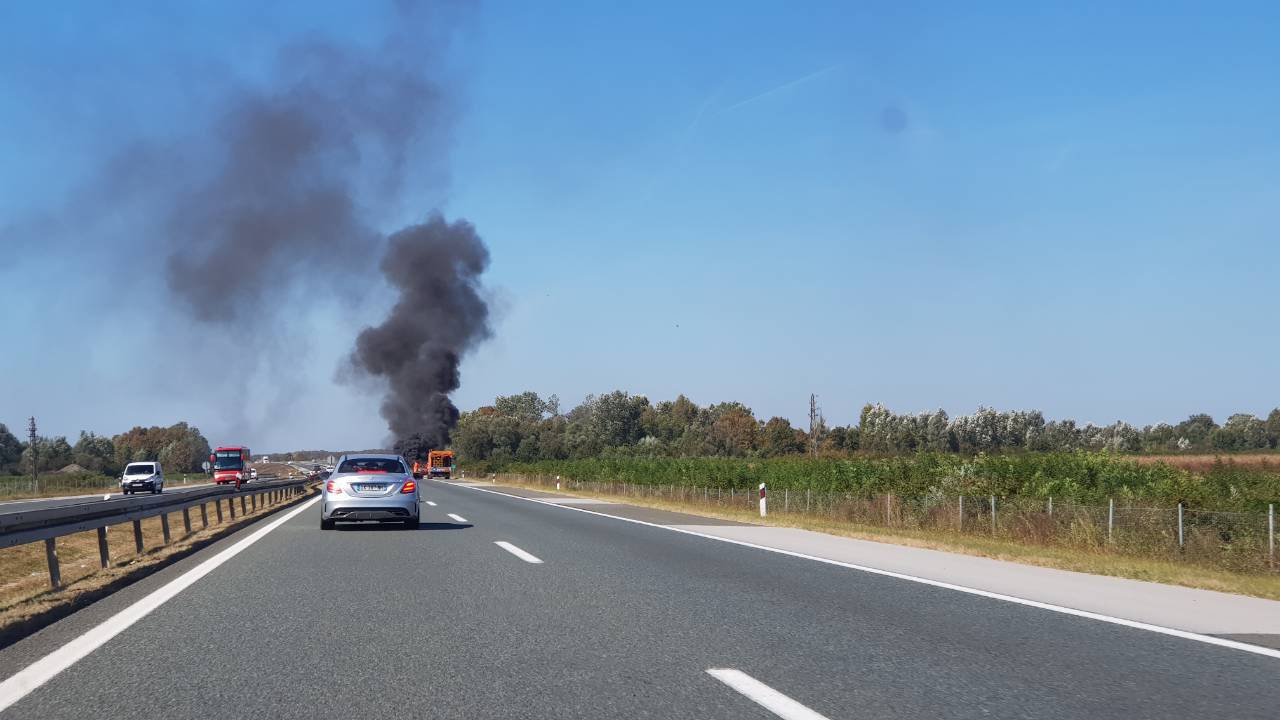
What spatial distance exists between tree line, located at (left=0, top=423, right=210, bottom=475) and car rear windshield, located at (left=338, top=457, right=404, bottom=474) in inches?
5423

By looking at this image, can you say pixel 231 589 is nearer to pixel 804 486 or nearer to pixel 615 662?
pixel 615 662

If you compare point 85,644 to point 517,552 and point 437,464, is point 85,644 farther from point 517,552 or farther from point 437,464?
point 437,464

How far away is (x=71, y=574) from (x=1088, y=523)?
17110 millimetres

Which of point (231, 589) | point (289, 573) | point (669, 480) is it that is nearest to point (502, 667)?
point (231, 589)

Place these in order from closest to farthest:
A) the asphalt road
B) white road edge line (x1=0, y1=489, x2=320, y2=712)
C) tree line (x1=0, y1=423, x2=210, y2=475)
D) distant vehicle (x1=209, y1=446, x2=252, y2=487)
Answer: the asphalt road < white road edge line (x1=0, y1=489, x2=320, y2=712) < distant vehicle (x1=209, y1=446, x2=252, y2=487) < tree line (x1=0, y1=423, x2=210, y2=475)

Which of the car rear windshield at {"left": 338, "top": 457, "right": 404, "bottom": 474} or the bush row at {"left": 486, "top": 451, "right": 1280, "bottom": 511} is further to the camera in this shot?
the bush row at {"left": 486, "top": 451, "right": 1280, "bottom": 511}

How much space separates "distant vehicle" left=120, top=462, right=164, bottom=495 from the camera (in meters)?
48.4

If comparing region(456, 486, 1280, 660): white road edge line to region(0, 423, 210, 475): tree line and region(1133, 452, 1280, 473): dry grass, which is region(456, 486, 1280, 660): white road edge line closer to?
region(1133, 452, 1280, 473): dry grass

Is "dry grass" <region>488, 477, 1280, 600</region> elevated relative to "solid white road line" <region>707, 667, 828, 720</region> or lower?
lower

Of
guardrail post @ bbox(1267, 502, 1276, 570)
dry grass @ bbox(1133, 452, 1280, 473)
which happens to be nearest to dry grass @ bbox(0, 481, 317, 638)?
guardrail post @ bbox(1267, 502, 1276, 570)

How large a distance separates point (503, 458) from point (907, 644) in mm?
93854

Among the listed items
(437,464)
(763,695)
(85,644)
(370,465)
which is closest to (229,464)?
(437,464)

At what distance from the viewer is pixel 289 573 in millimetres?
11242

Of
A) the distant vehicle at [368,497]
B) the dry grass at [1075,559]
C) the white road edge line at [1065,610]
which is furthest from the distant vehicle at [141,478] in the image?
the white road edge line at [1065,610]
